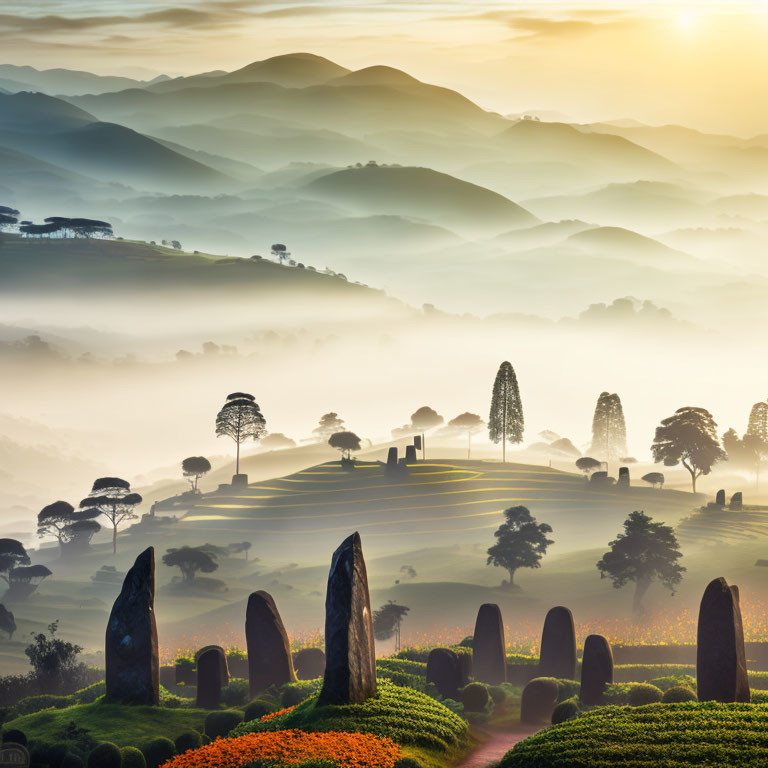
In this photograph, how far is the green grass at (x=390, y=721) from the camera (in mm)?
37750

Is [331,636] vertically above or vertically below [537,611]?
above

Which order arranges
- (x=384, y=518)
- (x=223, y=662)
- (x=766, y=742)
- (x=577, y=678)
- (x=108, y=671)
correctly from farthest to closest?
(x=384, y=518) → (x=577, y=678) → (x=223, y=662) → (x=108, y=671) → (x=766, y=742)

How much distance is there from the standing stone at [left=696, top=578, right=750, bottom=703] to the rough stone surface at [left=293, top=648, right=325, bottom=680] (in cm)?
2260

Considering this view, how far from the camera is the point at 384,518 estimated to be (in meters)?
113

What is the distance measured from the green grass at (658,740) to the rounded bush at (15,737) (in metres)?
20.0

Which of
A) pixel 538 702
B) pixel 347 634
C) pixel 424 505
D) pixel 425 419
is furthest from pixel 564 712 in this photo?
pixel 425 419

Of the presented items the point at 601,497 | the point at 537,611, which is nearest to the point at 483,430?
the point at 601,497

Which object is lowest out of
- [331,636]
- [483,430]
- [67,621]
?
[67,621]

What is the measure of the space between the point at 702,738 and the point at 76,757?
24.3 m

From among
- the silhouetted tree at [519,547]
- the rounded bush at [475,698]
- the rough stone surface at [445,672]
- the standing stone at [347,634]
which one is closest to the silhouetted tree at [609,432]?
the silhouetted tree at [519,547]

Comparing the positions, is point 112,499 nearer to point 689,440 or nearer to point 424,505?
point 424,505

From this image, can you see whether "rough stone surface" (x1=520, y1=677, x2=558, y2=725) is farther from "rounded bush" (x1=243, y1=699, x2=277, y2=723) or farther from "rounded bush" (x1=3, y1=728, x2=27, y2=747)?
"rounded bush" (x1=3, y1=728, x2=27, y2=747)

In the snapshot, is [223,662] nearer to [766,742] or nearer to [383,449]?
[766,742]

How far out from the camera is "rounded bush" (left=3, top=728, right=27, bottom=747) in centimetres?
4091
